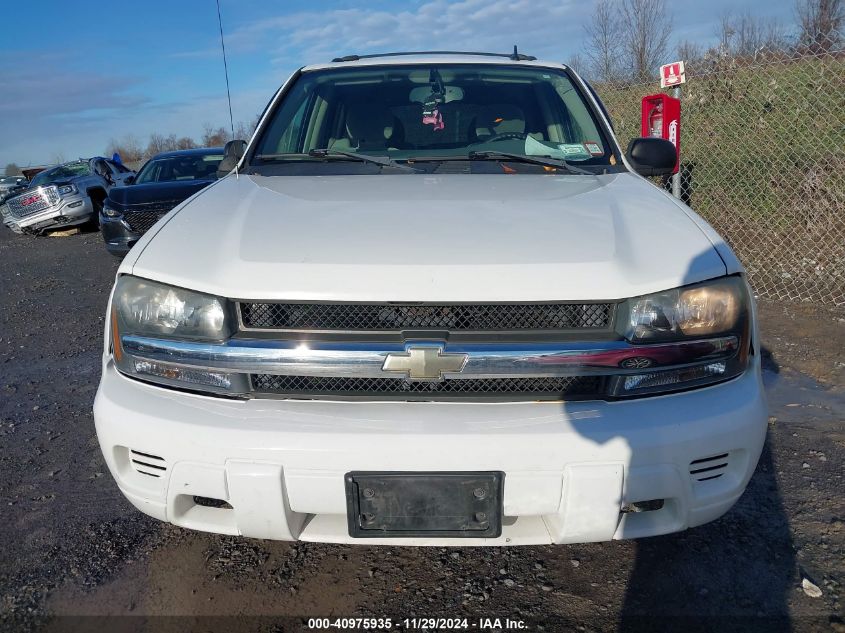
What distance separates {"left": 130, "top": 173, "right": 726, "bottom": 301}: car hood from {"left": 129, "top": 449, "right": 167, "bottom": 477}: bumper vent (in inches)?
19.8

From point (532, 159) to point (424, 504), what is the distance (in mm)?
1646

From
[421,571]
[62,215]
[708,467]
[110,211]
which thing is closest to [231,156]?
[421,571]

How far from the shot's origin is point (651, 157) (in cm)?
292

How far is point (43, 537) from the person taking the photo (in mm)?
2631

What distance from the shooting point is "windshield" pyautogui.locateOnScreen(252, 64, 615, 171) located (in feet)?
10.1

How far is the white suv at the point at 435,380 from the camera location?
176cm

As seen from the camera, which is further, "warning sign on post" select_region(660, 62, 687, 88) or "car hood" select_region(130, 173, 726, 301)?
"warning sign on post" select_region(660, 62, 687, 88)

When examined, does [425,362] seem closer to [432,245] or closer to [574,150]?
[432,245]

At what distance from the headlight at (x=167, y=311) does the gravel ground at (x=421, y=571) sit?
0.98m

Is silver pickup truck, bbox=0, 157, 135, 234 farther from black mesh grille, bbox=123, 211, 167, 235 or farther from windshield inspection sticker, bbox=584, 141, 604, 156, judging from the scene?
windshield inspection sticker, bbox=584, 141, 604, 156

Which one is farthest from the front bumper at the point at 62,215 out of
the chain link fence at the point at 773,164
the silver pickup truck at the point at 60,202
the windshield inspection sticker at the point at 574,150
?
the windshield inspection sticker at the point at 574,150

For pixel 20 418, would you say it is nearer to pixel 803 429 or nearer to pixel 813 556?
pixel 813 556

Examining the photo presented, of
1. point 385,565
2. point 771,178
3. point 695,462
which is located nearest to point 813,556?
point 695,462

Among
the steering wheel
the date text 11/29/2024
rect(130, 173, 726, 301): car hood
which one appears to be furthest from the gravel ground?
the steering wheel
